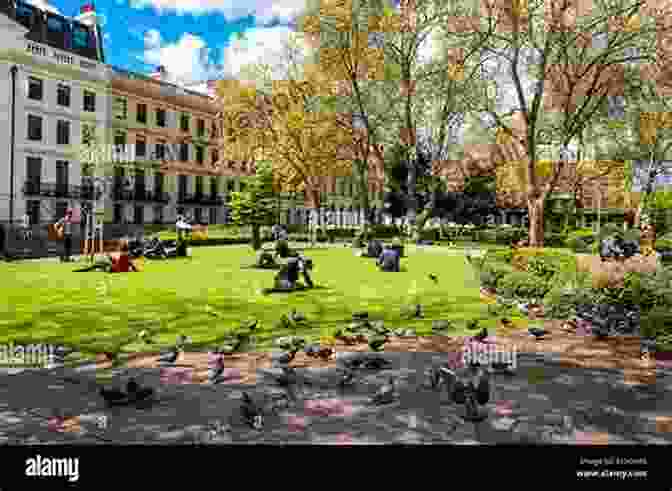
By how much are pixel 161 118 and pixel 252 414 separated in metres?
46.5

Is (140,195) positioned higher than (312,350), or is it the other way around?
(140,195)

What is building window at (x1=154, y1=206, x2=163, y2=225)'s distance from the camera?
32.4 metres

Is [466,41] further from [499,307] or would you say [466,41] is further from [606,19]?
[499,307]

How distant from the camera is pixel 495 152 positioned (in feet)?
177

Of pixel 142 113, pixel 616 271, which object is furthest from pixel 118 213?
pixel 616 271

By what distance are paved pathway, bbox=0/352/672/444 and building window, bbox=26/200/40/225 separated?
21.0 m

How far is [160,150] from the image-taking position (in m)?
46.9

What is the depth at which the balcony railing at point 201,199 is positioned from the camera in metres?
42.1

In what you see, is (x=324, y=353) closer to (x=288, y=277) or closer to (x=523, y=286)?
(x=288, y=277)

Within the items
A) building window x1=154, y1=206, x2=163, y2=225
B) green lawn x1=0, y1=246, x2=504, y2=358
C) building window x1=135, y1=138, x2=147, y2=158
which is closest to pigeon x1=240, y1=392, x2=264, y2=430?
green lawn x1=0, y1=246, x2=504, y2=358

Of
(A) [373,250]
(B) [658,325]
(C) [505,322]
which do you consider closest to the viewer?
(B) [658,325]

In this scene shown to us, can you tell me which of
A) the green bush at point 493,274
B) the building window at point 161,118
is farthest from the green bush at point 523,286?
the building window at point 161,118

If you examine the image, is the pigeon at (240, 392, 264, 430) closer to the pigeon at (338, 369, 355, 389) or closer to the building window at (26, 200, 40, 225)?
the pigeon at (338, 369, 355, 389)

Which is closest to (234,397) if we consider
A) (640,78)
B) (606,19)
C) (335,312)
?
(335,312)
